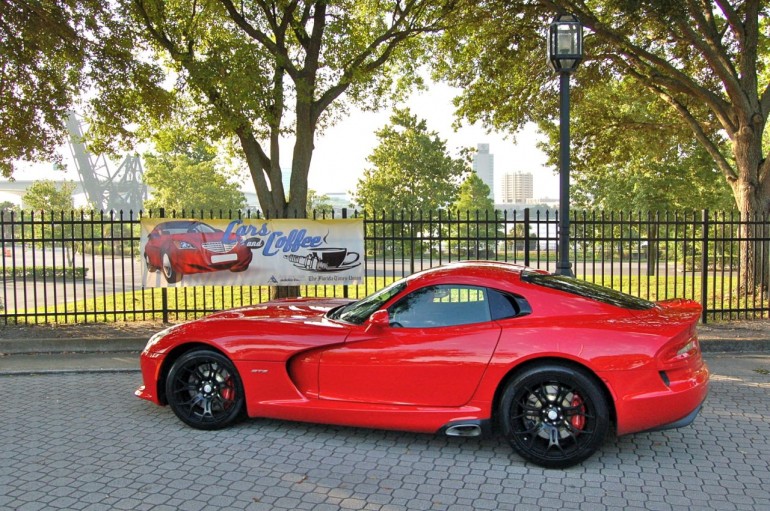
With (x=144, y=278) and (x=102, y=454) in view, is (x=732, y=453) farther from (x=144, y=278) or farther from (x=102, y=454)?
(x=144, y=278)

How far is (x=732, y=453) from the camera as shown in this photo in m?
4.47

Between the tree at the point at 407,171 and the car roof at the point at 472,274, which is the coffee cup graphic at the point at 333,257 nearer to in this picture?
the car roof at the point at 472,274

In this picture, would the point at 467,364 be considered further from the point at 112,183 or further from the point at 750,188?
the point at 112,183

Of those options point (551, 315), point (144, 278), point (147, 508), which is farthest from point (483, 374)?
point (144, 278)

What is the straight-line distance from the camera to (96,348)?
8.38 metres

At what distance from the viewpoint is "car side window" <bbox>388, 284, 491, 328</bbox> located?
177 inches

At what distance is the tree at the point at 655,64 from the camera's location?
36.6 feet

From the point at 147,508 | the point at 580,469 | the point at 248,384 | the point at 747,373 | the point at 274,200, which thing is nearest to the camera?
the point at 147,508

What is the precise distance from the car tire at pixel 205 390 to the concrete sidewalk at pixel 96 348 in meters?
3.01

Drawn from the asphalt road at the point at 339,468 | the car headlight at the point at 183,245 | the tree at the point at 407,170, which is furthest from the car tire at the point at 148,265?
the tree at the point at 407,170

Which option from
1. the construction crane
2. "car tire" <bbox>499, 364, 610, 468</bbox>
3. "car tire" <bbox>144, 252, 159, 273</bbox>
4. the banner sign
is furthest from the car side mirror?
the construction crane

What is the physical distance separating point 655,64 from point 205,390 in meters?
11.8

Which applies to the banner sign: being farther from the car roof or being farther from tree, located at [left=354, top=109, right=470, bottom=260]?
tree, located at [left=354, top=109, right=470, bottom=260]

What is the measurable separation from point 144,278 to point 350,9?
21.3ft
